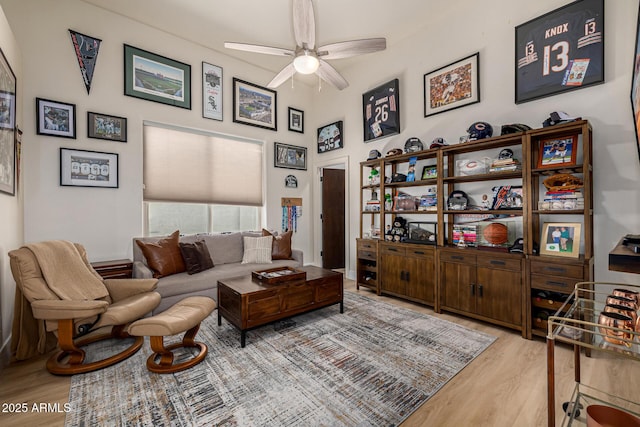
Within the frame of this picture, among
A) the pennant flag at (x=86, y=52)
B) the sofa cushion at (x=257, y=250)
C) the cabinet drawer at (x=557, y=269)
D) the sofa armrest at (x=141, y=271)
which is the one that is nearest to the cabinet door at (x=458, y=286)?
the cabinet drawer at (x=557, y=269)

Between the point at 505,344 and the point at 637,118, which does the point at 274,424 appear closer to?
the point at 505,344

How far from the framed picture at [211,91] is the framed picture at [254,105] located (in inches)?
9.6

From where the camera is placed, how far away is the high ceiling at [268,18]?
332 cm

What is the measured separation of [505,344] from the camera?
8.15 feet

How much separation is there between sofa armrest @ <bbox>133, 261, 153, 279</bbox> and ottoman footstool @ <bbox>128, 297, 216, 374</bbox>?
3.01 feet

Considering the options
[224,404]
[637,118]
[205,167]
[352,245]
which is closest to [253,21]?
[205,167]

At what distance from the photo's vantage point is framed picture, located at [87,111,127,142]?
3334 millimetres

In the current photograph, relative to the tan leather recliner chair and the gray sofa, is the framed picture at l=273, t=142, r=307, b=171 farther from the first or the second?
the tan leather recliner chair

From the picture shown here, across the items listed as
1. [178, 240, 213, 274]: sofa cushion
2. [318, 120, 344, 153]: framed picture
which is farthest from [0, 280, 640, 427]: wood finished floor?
[318, 120, 344, 153]: framed picture

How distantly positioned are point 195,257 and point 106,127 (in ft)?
6.41

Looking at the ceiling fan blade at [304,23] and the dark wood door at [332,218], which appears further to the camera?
the dark wood door at [332,218]

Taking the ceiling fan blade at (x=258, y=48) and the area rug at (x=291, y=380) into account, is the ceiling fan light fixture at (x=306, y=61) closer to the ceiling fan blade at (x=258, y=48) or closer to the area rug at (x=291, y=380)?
the ceiling fan blade at (x=258, y=48)

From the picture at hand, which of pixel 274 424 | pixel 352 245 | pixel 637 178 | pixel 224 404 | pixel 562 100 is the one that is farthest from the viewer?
pixel 352 245

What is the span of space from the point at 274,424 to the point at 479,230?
2819mm
